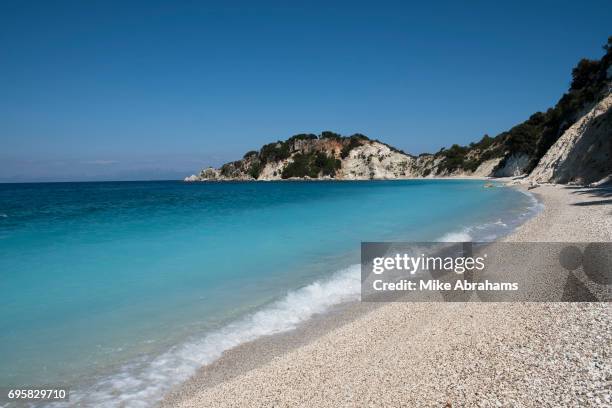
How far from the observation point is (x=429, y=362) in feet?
14.7

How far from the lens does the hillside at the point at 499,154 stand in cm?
3184

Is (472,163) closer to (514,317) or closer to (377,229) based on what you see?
(377,229)

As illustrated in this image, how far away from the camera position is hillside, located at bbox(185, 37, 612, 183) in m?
31.8

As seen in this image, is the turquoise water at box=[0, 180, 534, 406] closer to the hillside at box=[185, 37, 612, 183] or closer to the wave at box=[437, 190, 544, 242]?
the wave at box=[437, 190, 544, 242]

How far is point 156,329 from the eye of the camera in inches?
271

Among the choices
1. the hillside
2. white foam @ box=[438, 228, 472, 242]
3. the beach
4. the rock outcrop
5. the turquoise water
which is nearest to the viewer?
the beach

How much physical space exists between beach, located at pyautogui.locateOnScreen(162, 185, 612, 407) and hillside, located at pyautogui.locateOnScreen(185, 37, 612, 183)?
2943 centimetres

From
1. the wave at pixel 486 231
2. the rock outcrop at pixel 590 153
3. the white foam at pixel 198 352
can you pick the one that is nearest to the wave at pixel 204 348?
the white foam at pixel 198 352

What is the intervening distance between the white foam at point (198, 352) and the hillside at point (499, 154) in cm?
2957

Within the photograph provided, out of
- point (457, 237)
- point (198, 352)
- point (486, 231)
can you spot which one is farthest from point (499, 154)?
point (198, 352)

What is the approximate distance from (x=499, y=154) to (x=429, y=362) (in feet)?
383

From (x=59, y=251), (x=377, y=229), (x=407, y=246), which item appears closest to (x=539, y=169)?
(x=377, y=229)

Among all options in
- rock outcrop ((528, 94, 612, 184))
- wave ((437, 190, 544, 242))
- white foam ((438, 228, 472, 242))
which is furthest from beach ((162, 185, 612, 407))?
rock outcrop ((528, 94, 612, 184))

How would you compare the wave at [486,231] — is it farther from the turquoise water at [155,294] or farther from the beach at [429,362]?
the beach at [429,362]
